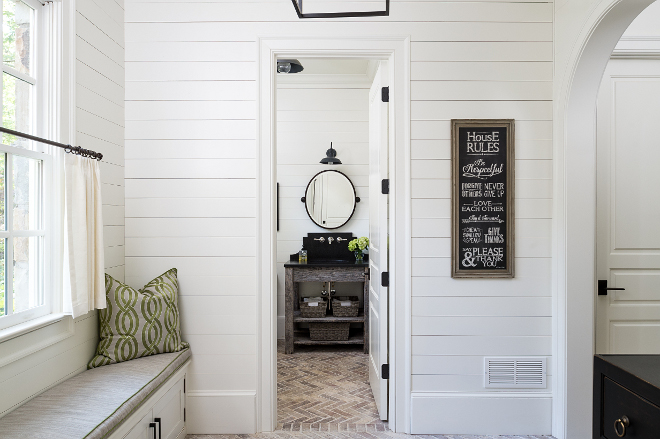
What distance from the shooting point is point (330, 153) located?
4.83m

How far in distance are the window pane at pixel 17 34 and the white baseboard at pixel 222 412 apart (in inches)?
81.1

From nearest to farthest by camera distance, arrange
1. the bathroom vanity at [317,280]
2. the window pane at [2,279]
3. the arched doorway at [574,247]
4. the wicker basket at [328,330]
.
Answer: the window pane at [2,279] → the arched doorway at [574,247] → the bathroom vanity at [317,280] → the wicker basket at [328,330]

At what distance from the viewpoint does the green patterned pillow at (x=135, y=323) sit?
8.31ft

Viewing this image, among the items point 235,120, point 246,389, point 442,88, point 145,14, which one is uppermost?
point 145,14

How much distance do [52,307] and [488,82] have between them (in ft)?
9.02

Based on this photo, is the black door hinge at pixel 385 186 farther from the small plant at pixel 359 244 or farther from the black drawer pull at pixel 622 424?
the black drawer pull at pixel 622 424

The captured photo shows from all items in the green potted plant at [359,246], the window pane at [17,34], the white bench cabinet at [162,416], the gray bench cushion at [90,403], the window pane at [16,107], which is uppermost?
the window pane at [17,34]

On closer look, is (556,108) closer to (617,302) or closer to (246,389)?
(617,302)

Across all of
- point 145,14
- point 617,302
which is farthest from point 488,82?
point 145,14

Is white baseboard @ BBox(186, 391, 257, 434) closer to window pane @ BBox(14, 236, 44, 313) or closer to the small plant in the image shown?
window pane @ BBox(14, 236, 44, 313)

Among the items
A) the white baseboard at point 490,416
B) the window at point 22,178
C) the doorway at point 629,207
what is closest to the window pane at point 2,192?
the window at point 22,178

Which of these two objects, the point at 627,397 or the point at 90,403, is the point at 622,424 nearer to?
the point at 627,397

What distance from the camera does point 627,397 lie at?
133 centimetres

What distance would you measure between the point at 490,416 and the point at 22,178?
114 inches
